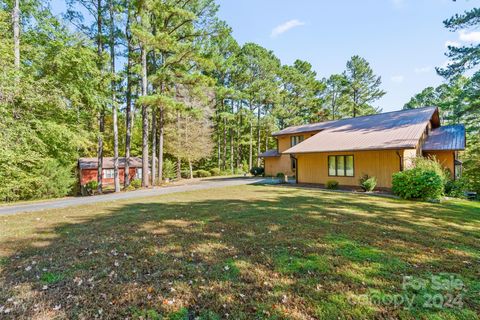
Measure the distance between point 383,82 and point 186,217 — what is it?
39.9 metres

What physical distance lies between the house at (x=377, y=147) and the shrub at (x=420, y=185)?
168cm

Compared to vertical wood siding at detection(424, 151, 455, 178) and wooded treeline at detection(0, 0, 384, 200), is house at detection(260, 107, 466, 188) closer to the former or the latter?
vertical wood siding at detection(424, 151, 455, 178)

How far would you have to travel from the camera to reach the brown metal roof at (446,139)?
13.9 m

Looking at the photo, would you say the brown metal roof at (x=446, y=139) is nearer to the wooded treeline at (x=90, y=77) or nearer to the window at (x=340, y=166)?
the window at (x=340, y=166)

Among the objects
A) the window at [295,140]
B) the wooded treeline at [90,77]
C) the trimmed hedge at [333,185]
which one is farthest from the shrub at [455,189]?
the wooded treeline at [90,77]

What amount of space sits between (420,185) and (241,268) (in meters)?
10.2

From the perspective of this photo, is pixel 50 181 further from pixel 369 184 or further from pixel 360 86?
pixel 360 86

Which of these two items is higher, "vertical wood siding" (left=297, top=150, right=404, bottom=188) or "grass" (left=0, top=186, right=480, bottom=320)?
"vertical wood siding" (left=297, top=150, right=404, bottom=188)

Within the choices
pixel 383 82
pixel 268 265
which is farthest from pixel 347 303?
pixel 383 82

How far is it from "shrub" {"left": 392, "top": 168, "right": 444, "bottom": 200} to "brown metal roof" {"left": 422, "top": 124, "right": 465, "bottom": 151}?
17.5ft

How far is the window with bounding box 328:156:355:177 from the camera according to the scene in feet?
48.2

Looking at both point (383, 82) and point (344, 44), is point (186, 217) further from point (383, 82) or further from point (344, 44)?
point (383, 82)

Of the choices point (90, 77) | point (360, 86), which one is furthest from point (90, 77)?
point (360, 86)

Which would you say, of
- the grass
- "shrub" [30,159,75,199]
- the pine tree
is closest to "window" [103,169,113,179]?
"shrub" [30,159,75,199]
